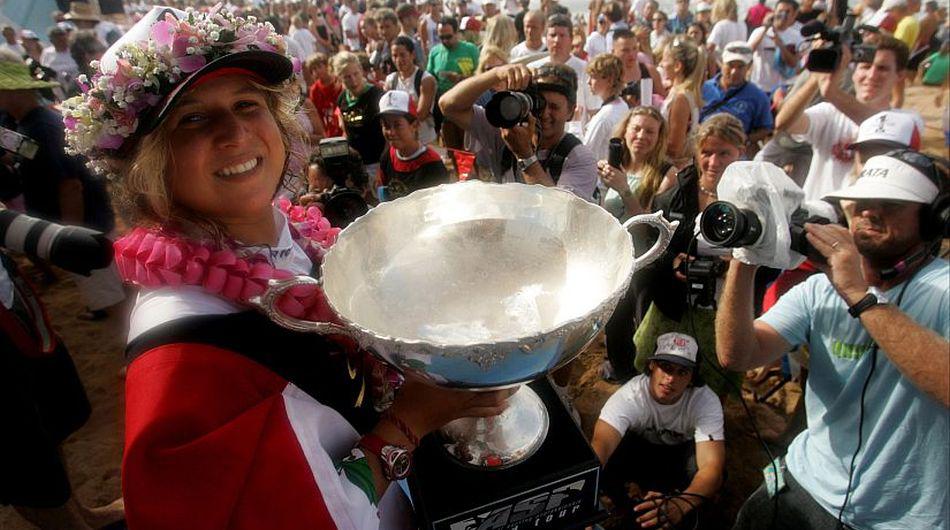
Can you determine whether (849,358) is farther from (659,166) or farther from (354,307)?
(659,166)

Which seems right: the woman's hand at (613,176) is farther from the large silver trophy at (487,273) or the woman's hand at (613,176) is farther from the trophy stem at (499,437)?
the trophy stem at (499,437)

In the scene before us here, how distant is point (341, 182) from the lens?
2738mm

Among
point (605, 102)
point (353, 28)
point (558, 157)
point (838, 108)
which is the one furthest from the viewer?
point (353, 28)

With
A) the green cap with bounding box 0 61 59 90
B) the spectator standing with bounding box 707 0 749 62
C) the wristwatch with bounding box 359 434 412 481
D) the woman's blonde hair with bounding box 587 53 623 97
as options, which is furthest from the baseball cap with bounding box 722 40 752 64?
the green cap with bounding box 0 61 59 90

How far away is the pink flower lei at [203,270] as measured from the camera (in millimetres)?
933

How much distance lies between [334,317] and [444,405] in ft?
0.93

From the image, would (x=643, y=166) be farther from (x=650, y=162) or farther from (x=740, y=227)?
(x=740, y=227)

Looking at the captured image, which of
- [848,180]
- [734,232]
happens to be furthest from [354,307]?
[848,180]

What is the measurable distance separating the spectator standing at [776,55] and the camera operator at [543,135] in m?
3.93

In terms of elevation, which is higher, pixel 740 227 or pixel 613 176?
pixel 740 227

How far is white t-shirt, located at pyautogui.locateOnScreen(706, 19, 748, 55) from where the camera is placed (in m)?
6.11

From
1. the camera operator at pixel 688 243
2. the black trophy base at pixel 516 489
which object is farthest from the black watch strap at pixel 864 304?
the camera operator at pixel 688 243

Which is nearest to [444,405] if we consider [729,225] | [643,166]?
[729,225]

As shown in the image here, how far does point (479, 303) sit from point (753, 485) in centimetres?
208
